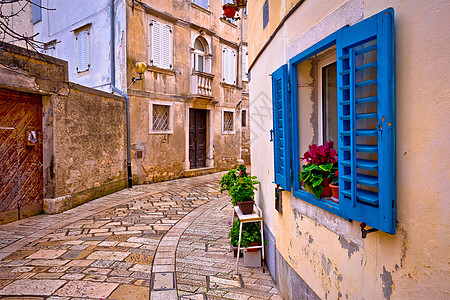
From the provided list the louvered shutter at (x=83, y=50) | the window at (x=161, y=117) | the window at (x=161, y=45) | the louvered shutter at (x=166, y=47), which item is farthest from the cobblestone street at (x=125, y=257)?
the louvered shutter at (x=83, y=50)

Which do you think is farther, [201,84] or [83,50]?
[201,84]

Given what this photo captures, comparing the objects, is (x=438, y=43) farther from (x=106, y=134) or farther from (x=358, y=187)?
(x=106, y=134)

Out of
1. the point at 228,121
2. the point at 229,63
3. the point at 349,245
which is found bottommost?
the point at 349,245

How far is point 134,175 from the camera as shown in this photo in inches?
446

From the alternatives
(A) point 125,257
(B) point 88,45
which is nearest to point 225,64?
(B) point 88,45

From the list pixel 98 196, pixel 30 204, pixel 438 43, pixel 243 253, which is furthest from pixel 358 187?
pixel 98 196

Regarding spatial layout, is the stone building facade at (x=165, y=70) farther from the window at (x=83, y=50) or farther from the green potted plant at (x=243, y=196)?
the green potted plant at (x=243, y=196)

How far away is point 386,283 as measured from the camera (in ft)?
6.13

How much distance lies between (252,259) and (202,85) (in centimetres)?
1053

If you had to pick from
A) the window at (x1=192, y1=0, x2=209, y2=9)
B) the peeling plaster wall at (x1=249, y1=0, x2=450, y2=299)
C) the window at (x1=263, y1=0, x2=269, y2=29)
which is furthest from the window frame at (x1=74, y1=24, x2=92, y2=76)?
the peeling plaster wall at (x1=249, y1=0, x2=450, y2=299)

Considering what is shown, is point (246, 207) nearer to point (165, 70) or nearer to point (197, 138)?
point (165, 70)

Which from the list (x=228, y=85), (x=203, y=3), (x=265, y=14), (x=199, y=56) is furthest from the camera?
(x=228, y=85)

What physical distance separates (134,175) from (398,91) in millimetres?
10477

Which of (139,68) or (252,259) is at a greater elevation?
(139,68)
